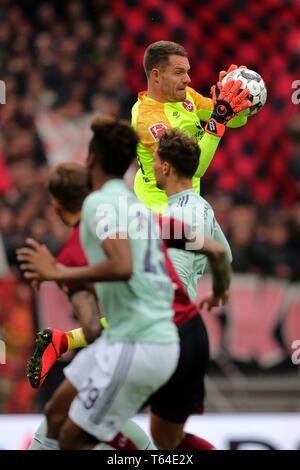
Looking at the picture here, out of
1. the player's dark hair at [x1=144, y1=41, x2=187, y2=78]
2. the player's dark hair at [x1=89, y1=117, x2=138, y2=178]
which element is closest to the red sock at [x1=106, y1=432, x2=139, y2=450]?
the player's dark hair at [x1=89, y1=117, x2=138, y2=178]

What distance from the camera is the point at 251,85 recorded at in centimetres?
813

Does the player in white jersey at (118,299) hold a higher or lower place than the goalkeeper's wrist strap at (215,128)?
lower

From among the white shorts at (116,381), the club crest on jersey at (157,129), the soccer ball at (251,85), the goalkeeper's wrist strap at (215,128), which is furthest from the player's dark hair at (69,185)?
the soccer ball at (251,85)

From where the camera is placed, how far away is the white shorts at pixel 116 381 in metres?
6.26

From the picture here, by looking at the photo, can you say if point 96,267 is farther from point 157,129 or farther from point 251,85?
point 251,85

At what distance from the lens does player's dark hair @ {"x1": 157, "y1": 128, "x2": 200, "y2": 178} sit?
287 inches

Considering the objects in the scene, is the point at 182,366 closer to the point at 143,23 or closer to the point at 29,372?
the point at 29,372

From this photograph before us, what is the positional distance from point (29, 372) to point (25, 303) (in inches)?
183

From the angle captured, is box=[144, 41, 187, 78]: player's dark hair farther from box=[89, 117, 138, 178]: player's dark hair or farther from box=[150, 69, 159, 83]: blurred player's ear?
box=[89, 117, 138, 178]: player's dark hair

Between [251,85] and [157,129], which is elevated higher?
[251,85]

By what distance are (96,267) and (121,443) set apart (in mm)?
1300

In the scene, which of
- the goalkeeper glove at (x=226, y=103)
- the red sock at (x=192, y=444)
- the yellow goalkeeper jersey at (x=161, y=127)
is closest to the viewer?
the red sock at (x=192, y=444)

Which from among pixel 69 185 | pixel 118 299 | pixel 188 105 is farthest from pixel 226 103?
pixel 118 299

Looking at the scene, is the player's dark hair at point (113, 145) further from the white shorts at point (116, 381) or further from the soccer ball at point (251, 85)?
the soccer ball at point (251, 85)
